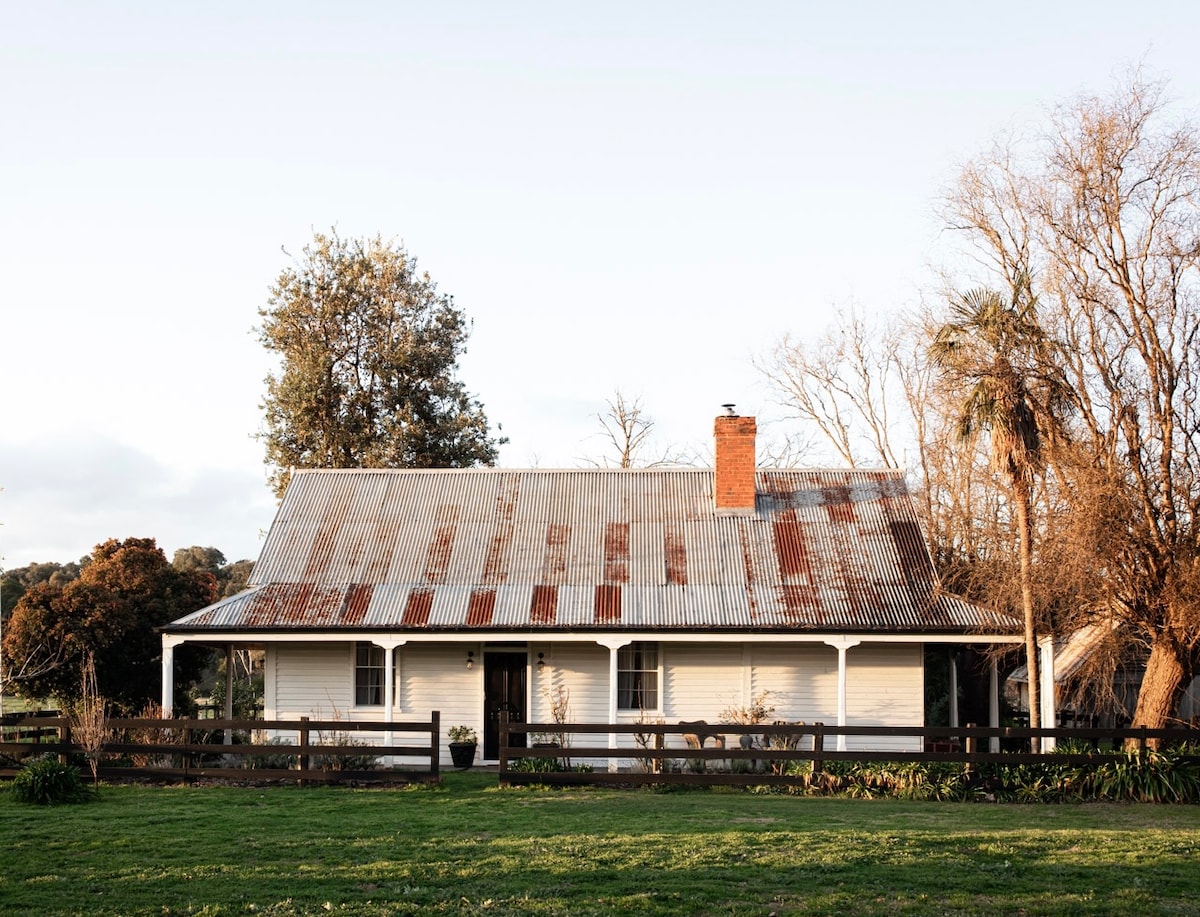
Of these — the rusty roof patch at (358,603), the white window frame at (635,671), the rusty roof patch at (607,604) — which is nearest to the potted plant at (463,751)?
the rusty roof patch at (358,603)

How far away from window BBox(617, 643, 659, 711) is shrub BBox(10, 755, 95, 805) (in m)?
9.88

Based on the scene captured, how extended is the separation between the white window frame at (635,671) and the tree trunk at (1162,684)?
8.09 m

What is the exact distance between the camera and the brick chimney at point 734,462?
81.0ft

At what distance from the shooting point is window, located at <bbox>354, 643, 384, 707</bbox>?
2291 centimetres

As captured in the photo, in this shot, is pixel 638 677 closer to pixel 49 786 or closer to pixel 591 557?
pixel 591 557

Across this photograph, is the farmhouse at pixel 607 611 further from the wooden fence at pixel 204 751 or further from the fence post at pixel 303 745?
the fence post at pixel 303 745

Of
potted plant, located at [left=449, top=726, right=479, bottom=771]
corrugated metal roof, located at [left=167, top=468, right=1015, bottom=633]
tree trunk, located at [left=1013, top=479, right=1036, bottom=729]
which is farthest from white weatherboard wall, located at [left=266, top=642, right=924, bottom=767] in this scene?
tree trunk, located at [left=1013, top=479, right=1036, bottom=729]

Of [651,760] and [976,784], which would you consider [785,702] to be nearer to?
[651,760]

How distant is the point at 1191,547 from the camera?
1795 cm

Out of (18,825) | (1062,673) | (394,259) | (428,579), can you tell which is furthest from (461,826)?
(394,259)

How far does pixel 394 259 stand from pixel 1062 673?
22031 millimetres

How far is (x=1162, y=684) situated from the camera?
61.4ft

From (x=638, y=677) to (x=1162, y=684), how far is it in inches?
347

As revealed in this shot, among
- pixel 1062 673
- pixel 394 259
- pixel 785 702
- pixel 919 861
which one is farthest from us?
pixel 394 259
